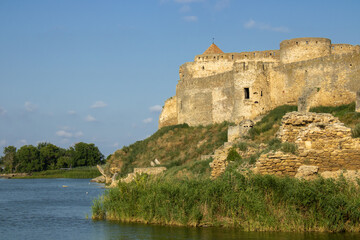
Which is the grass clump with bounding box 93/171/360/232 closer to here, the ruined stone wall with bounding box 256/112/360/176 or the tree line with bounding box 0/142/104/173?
the ruined stone wall with bounding box 256/112/360/176

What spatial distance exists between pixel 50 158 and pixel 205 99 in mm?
49759

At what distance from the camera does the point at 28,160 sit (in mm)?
77562

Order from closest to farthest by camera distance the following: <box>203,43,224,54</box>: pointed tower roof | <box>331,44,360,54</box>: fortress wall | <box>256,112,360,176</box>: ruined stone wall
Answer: <box>256,112,360,176</box>: ruined stone wall
<box>331,44,360,54</box>: fortress wall
<box>203,43,224,54</box>: pointed tower roof

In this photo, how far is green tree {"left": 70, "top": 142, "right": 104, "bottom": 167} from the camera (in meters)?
77.9

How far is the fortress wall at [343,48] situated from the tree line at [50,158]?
5237 centimetres

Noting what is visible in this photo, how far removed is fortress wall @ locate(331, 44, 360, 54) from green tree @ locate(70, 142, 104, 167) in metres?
52.4

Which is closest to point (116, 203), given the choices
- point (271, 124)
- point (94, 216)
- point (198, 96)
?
point (94, 216)

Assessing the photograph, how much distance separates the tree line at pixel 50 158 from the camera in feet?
252

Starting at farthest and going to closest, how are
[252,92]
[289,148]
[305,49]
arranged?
[305,49] < [252,92] < [289,148]

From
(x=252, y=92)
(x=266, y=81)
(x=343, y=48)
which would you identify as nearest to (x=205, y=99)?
(x=252, y=92)

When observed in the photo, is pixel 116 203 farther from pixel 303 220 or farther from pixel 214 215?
pixel 303 220

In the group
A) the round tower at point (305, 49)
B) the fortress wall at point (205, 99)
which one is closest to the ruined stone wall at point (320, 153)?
the round tower at point (305, 49)

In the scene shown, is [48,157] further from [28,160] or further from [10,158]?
[10,158]

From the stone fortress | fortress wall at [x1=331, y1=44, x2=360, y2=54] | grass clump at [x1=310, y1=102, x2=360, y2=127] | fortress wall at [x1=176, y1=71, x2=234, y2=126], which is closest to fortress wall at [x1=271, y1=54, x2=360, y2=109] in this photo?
the stone fortress
